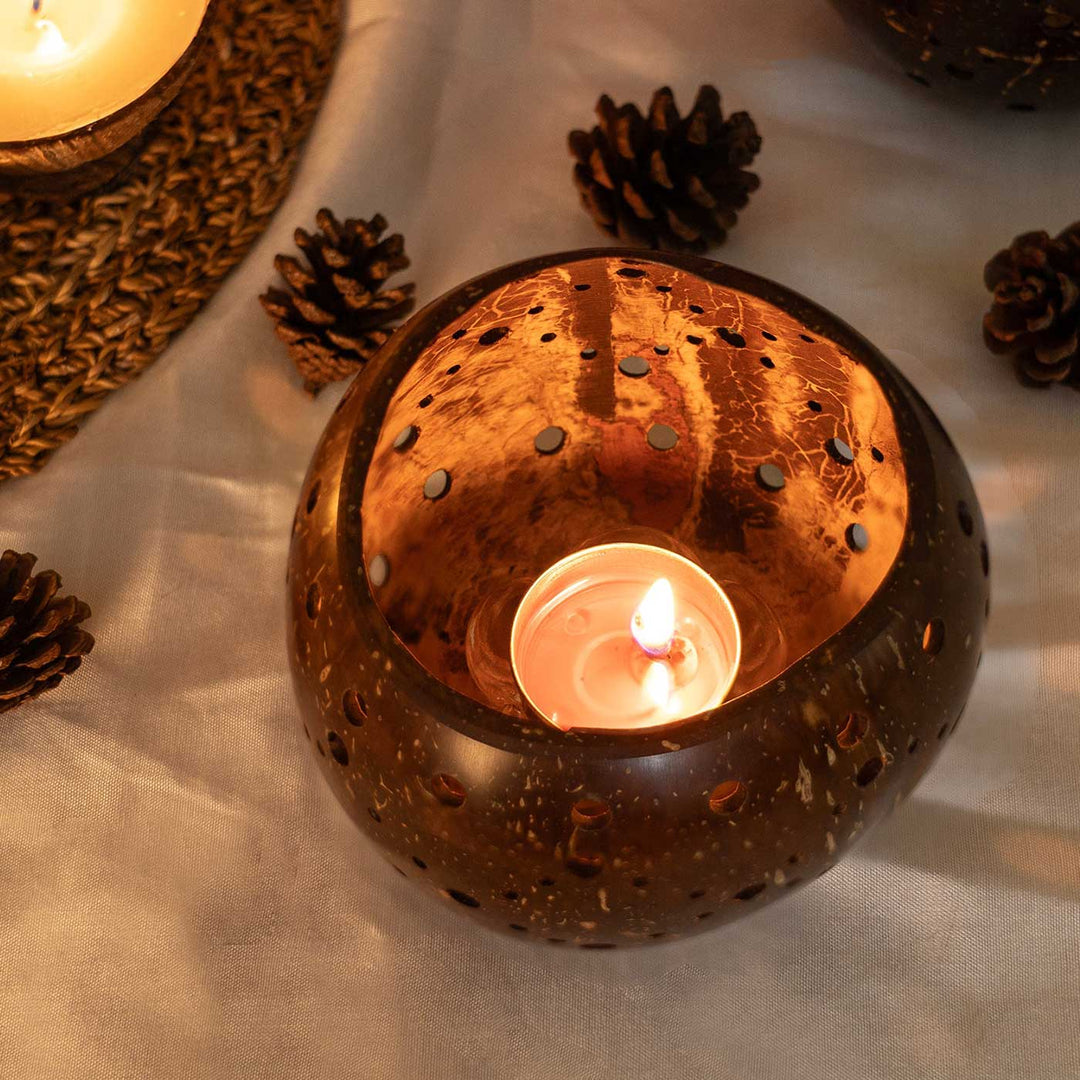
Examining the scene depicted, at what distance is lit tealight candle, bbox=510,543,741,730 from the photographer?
41 cm

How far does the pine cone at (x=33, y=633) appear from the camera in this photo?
→ 419 mm

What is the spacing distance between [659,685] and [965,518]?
13cm

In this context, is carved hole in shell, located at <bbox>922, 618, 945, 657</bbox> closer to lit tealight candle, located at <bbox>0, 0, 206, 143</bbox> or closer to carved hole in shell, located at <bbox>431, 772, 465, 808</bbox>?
carved hole in shell, located at <bbox>431, 772, 465, 808</bbox>

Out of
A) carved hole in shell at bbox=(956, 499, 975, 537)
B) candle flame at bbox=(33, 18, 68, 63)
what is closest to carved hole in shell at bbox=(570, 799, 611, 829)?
carved hole in shell at bbox=(956, 499, 975, 537)

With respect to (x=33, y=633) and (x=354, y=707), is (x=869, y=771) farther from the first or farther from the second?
(x=33, y=633)

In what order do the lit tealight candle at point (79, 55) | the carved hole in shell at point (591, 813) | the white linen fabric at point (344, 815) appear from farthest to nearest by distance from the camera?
the lit tealight candle at point (79, 55), the white linen fabric at point (344, 815), the carved hole in shell at point (591, 813)

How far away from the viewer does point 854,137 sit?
553mm

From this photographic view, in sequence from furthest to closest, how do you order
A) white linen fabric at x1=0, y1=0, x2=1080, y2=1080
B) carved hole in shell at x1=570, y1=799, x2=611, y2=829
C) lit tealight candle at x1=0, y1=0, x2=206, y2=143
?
lit tealight candle at x1=0, y1=0, x2=206, y2=143 < white linen fabric at x1=0, y1=0, x2=1080, y2=1080 < carved hole in shell at x1=570, y1=799, x2=611, y2=829

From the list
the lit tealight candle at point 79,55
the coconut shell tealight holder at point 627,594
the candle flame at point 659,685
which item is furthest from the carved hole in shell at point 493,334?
the lit tealight candle at point 79,55

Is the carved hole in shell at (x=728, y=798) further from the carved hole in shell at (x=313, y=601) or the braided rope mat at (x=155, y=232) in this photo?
the braided rope mat at (x=155, y=232)

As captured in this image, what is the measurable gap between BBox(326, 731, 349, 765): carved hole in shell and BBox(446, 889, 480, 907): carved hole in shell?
43mm

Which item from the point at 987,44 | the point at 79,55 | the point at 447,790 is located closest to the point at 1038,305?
the point at 987,44

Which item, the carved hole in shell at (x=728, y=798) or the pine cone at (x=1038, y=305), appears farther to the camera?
the pine cone at (x=1038, y=305)

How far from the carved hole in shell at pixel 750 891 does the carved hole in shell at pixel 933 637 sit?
0.07m
